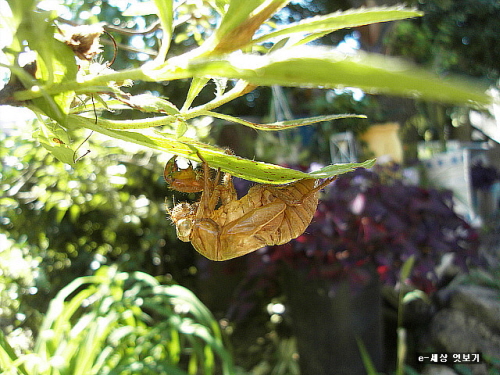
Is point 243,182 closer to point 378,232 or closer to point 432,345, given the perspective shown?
point 378,232

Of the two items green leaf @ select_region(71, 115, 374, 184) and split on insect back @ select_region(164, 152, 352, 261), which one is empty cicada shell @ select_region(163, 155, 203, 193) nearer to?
split on insect back @ select_region(164, 152, 352, 261)

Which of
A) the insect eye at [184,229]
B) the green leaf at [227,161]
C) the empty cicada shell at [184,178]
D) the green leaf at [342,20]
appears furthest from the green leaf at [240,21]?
the insect eye at [184,229]

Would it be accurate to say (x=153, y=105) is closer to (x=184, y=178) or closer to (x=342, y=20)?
(x=342, y=20)

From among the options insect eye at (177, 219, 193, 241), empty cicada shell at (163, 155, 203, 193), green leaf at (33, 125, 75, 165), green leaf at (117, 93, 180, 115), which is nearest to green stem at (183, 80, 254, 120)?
green leaf at (117, 93, 180, 115)

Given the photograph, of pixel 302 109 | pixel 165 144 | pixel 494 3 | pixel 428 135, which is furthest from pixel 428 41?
pixel 165 144

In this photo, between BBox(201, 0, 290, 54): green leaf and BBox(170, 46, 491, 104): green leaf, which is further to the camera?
BBox(201, 0, 290, 54): green leaf

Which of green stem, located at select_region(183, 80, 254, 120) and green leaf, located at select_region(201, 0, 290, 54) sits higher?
green leaf, located at select_region(201, 0, 290, 54)
